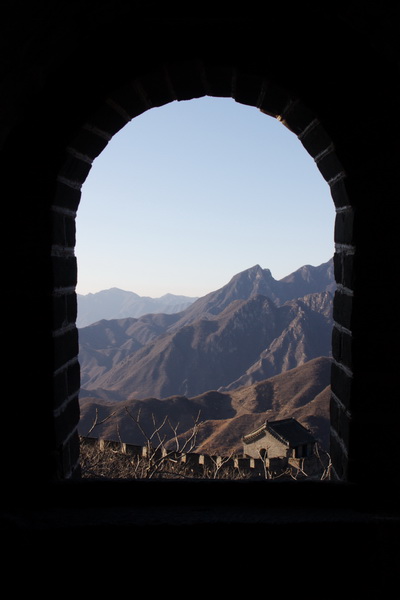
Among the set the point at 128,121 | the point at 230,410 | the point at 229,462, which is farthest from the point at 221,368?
the point at 128,121

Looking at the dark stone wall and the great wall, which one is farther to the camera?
the great wall

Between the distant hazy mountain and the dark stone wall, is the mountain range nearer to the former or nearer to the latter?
the distant hazy mountain

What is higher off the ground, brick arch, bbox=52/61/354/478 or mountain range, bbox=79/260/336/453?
brick arch, bbox=52/61/354/478

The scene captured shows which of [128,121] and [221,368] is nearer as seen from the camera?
[128,121]

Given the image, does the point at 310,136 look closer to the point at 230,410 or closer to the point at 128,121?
the point at 128,121

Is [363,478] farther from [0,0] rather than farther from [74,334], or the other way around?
[0,0]

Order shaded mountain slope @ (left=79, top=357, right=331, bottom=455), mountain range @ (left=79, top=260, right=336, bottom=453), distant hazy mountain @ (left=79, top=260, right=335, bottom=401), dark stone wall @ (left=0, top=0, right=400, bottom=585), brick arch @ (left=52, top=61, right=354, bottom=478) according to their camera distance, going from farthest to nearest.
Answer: distant hazy mountain @ (left=79, top=260, right=335, bottom=401)
mountain range @ (left=79, top=260, right=336, bottom=453)
shaded mountain slope @ (left=79, top=357, right=331, bottom=455)
brick arch @ (left=52, top=61, right=354, bottom=478)
dark stone wall @ (left=0, top=0, right=400, bottom=585)

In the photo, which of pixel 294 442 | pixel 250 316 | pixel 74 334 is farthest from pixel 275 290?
pixel 74 334

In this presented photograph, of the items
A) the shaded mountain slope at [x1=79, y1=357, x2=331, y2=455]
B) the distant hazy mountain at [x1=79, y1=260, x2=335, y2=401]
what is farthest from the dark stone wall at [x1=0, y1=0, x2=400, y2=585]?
the distant hazy mountain at [x1=79, y1=260, x2=335, y2=401]
